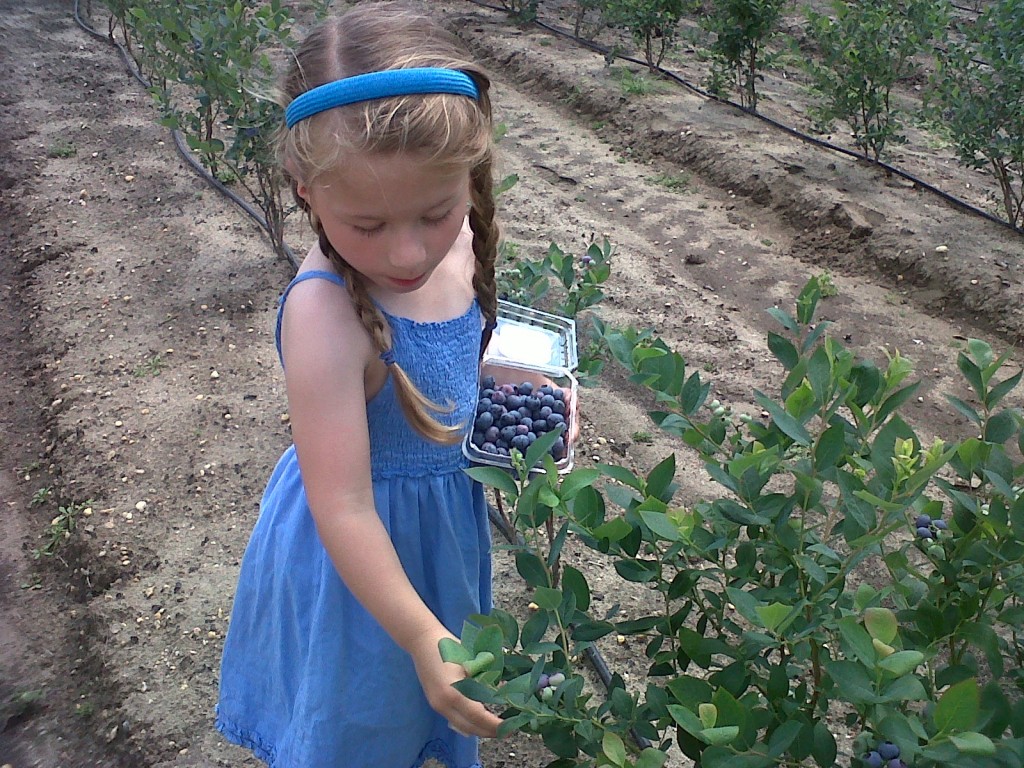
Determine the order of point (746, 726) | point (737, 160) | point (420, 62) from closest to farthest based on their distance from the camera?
point (746, 726) < point (420, 62) < point (737, 160)

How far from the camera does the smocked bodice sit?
4.39 ft

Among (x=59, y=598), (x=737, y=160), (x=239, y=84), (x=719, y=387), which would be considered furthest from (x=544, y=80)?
(x=59, y=598)

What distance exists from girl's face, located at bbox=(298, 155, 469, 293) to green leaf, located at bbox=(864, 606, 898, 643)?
2.12ft

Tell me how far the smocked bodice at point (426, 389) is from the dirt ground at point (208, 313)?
0.91 m

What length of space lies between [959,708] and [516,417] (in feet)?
2.81

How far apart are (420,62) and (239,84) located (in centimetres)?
272

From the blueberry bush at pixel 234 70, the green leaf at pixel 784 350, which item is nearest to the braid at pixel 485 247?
the green leaf at pixel 784 350

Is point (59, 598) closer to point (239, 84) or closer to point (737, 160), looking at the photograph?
point (239, 84)

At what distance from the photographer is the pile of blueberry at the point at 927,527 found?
3.66 feet

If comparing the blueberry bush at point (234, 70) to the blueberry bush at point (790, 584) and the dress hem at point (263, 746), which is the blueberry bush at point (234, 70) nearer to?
the dress hem at point (263, 746)

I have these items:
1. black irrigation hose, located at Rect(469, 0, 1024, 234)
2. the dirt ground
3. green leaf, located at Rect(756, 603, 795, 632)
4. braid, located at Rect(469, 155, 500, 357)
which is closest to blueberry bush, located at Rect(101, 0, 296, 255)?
the dirt ground

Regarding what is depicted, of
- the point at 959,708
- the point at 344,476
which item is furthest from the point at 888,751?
the point at 344,476

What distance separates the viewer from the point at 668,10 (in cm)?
647

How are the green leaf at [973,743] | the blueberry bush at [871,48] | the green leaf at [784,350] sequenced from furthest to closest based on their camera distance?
the blueberry bush at [871,48], the green leaf at [784,350], the green leaf at [973,743]
